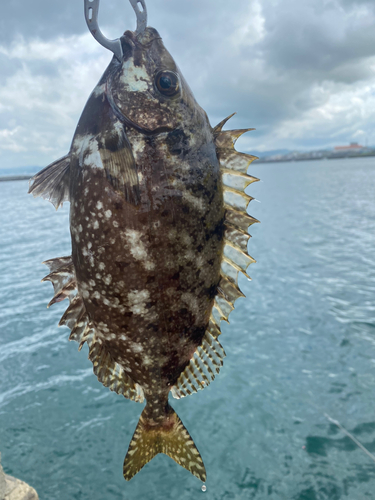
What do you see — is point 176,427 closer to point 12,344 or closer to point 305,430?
point 305,430

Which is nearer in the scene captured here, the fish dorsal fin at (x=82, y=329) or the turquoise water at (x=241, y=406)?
the fish dorsal fin at (x=82, y=329)

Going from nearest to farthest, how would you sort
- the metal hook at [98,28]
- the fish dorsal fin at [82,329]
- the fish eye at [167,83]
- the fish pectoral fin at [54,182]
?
1. the metal hook at [98,28]
2. the fish eye at [167,83]
3. the fish pectoral fin at [54,182]
4. the fish dorsal fin at [82,329]

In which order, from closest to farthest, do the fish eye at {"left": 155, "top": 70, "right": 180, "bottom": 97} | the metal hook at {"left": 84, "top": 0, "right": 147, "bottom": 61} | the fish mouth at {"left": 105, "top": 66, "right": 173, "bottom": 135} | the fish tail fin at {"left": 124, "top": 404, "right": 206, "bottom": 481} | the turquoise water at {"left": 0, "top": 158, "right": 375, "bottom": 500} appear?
1. the metal hook at {"left": 84, "top": 0, "right": 147, "bottom": 61}
2. the fish mouth at {"left": 105, "top": 66, "right": 173, "bottom": 135}
3. the fish eye at {"left": 155, "top": 70, "right": 180, "bottom": 97}
4. the fish tail fin at {"left": 124, "top": 404, "right": 206, "bottom": 481}
5. the turquoise water at {"left": 0, "top": 158, "right": 375, "bottom": 500}

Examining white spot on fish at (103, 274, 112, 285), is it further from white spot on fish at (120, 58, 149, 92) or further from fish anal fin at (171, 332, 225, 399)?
white spot on fish at (120, 58, 149, 92)

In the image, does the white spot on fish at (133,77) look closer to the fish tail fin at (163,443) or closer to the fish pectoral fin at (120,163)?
the fish pectoral fin at (120,163)

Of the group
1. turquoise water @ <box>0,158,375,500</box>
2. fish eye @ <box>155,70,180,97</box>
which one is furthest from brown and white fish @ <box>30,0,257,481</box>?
turquoise water @ <box>0,158,375,500</box>

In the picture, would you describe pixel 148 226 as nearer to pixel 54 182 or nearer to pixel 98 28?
pixel 54 182

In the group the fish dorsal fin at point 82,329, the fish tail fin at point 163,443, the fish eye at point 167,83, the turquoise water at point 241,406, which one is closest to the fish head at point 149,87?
the fish eye at point 167,83

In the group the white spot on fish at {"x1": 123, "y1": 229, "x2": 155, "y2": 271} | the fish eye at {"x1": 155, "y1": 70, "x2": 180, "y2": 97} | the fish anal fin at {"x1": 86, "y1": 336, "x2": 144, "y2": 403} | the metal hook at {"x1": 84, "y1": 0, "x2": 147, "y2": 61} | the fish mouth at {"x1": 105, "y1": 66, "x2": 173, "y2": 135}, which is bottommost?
the fish anal fin at {"x1": 86, "y1": 336, "x2": 144, "y2": 403}

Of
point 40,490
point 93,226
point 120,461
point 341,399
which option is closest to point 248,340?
point 341,399
